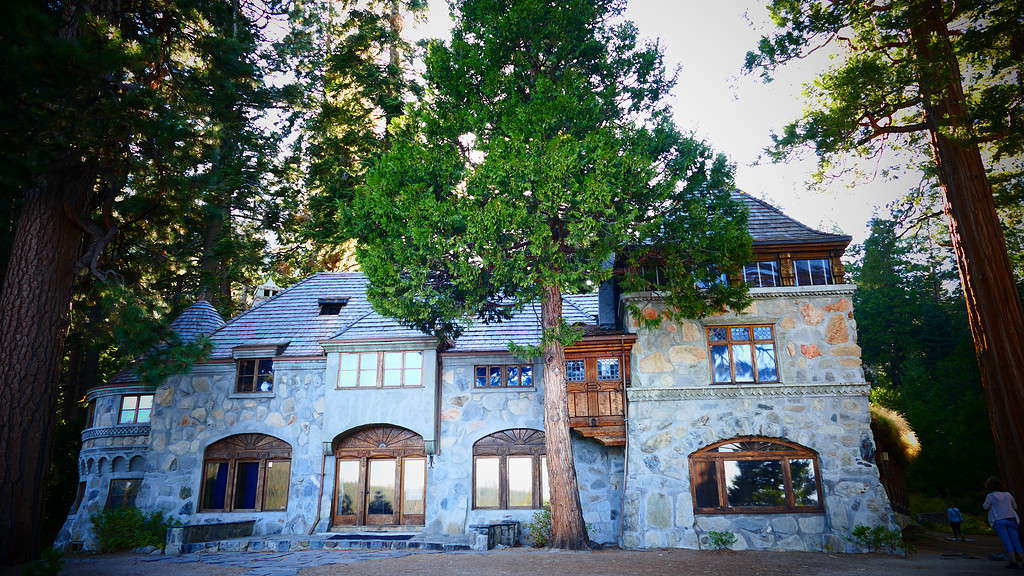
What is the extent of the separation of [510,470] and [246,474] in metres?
7.63

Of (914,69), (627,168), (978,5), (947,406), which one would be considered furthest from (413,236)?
(947,406)

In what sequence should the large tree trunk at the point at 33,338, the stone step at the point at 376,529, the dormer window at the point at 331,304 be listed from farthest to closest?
the dormer window at the point at 331,304 → the stone step at the point at 376,529 → the large tree trunk at the point at 33,338

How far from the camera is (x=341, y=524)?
16.9 metres

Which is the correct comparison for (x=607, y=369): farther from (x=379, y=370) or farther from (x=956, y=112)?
(x=956, y=112)

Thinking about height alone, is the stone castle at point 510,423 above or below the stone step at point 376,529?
above

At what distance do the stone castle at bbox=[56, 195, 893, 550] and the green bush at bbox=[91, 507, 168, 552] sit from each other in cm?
65

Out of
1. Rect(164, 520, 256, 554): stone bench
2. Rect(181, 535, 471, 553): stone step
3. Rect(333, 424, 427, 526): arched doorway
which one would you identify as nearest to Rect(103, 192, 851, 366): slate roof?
Rect(333, 424, 427, 526): arched doorway

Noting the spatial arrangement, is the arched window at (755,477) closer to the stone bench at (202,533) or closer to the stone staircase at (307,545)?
the stone staircase at (307,545)

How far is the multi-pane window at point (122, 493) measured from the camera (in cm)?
1734

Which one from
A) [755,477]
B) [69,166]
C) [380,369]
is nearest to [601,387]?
[755,477]

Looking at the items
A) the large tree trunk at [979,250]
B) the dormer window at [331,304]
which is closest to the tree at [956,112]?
the large tree trunk at [979,250]

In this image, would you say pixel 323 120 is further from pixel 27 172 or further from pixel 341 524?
pixel 341 524

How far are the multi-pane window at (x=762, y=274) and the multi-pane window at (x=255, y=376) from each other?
533 inches

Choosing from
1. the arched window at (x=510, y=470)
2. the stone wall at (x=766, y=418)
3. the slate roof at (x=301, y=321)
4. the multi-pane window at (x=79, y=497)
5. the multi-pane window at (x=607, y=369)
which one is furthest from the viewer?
the slate roof at (x=301, y=321)
